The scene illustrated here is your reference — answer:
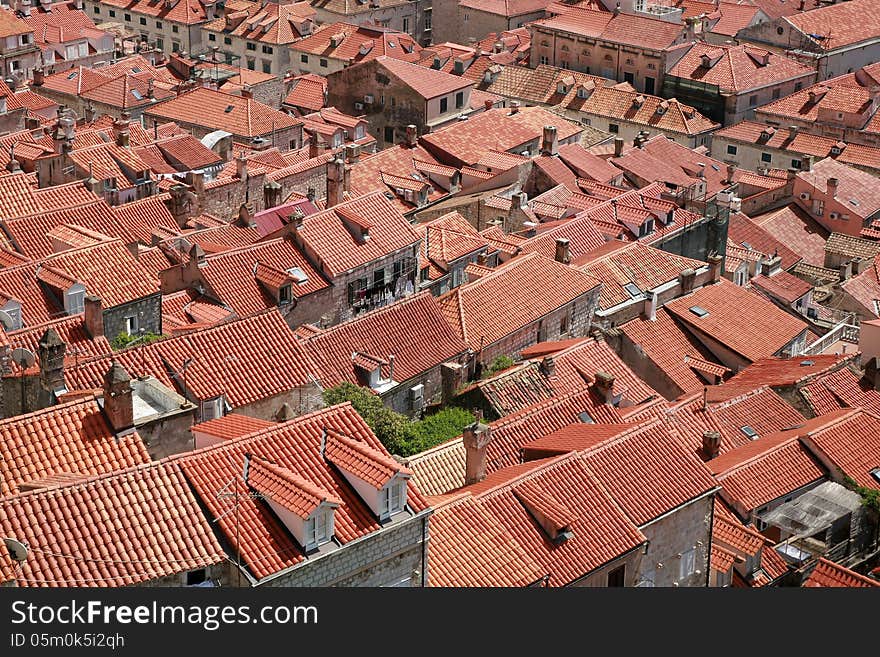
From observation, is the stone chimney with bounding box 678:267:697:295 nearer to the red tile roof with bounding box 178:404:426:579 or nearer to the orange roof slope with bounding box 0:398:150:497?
the red tile roof with bounding box 178:404:426:579

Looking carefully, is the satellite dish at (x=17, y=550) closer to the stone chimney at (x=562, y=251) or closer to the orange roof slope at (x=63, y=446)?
the orange roof slope at (x=63, y=446)

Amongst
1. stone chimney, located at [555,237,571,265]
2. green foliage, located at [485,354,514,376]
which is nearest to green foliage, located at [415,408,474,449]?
green foliage, located at [485,354,514,376]

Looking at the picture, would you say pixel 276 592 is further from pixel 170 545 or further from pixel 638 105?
pixel 638 105

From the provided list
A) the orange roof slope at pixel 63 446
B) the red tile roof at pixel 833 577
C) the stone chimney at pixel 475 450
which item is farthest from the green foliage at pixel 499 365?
the orange roof slope at pixel 63 446

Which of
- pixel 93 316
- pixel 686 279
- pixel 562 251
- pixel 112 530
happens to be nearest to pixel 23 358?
pixel 93 316

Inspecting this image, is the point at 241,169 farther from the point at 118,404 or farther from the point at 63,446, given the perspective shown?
the point at 63,446
